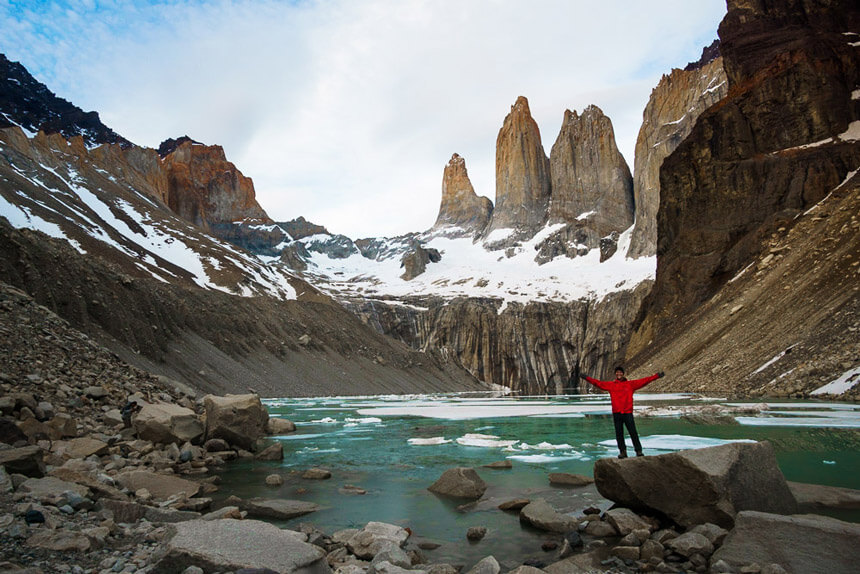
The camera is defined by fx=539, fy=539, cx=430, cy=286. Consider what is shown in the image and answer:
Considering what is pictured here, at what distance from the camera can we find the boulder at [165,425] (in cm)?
1381

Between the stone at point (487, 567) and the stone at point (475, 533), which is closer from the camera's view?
the stone at point (487, 567)

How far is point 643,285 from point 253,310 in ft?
268

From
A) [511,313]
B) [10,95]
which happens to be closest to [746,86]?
[511,313]

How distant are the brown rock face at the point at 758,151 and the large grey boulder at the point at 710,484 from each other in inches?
1798

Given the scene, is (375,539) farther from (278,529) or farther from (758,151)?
(758,151)

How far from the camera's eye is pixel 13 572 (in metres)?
4.88

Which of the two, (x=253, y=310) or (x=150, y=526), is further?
(x=253, y=310)

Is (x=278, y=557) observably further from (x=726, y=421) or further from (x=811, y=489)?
(x=726, y=421)

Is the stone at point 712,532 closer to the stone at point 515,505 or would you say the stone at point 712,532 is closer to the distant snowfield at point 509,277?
the stone at point 515,505

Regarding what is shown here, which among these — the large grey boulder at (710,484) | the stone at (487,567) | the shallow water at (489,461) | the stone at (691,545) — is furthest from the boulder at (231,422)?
the stone at (691,545)

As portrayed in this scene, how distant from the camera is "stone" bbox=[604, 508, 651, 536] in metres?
7.19

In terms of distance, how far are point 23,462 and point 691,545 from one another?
30.9 ft

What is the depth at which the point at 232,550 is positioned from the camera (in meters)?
5.59

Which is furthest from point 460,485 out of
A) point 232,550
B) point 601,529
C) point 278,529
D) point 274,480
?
point 232,550
